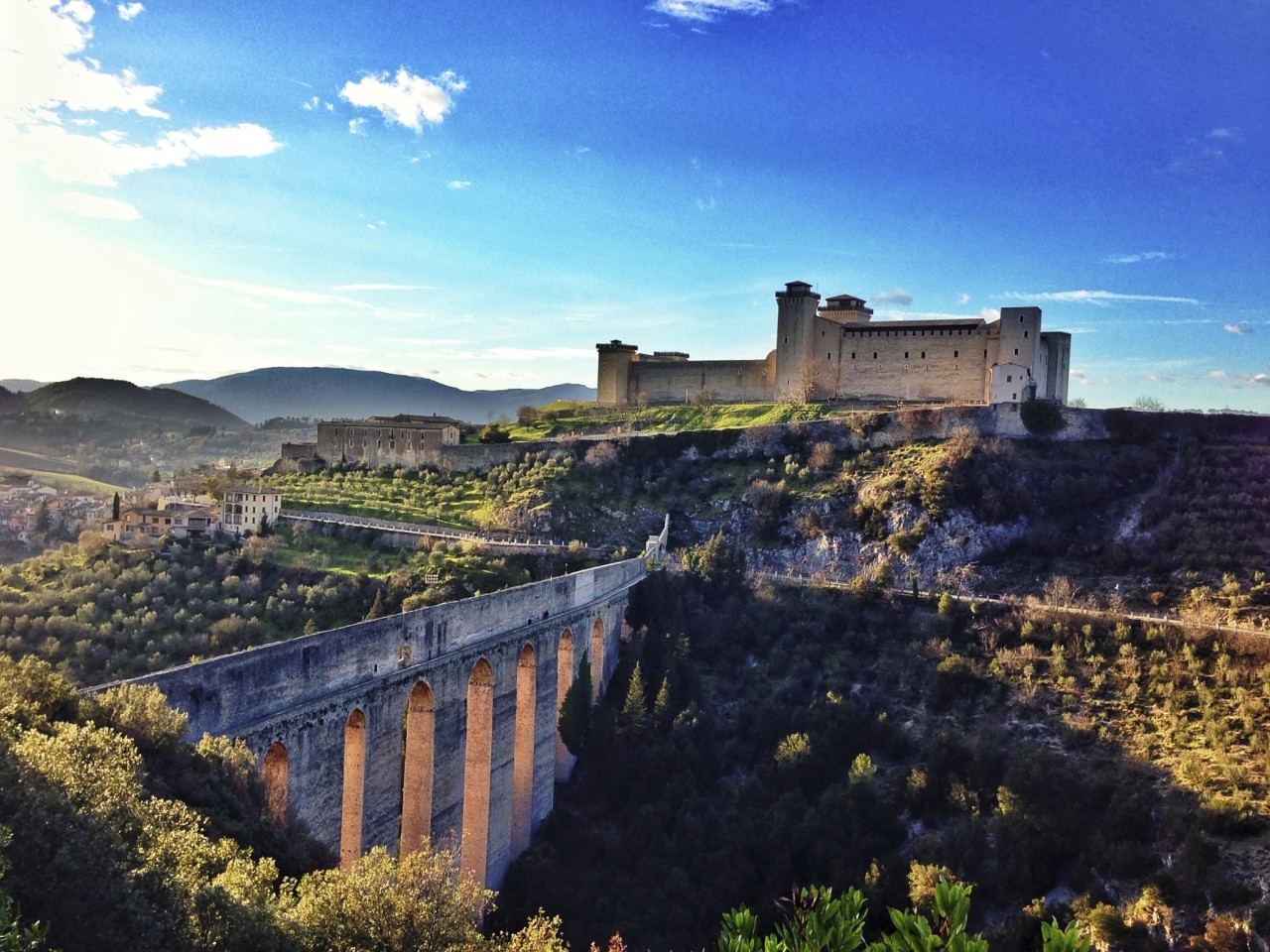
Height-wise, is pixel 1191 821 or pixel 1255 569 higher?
pixel 1255 569

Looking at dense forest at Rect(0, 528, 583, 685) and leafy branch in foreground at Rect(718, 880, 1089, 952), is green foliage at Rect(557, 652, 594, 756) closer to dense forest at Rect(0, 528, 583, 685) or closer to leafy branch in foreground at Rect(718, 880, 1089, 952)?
dense forest at Rect(0, 528, 583, 685)

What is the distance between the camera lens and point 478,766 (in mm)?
15930

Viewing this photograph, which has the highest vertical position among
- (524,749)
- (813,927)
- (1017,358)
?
(1017,358)

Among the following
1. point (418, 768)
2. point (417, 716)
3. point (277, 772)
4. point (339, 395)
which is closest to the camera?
point (277, 772)

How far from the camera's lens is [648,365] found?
44.0 metres

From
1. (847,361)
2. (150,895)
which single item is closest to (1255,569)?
(847,361)

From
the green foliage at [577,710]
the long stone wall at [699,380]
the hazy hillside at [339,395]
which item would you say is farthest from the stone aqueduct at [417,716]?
the hazy hillside at [339,395]

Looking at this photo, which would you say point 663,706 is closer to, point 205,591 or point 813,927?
point 205,591

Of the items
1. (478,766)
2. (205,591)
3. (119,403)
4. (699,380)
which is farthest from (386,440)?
(119,403)

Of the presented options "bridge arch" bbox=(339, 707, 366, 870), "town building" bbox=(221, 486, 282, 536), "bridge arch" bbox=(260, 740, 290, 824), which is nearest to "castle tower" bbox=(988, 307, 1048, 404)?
"town building" bbox=(221, 486, 282, 536)

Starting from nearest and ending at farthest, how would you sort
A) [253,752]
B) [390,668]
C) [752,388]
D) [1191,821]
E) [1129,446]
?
[253,752] < [390,668] < [1191,821] < [1129,446] < [752,388]

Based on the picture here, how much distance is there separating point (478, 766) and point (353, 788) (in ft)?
13.3

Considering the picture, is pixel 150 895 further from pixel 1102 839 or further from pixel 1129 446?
pixel 1129 446

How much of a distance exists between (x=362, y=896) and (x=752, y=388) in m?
36.4
